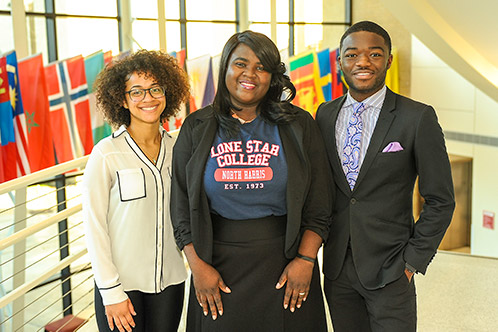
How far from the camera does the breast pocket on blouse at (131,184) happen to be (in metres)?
2.06

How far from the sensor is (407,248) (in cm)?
209

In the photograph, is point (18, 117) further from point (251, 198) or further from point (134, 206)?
point (251, 198)

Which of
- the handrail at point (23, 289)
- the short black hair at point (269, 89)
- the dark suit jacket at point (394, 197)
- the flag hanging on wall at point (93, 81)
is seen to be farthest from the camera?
the flag hanging on wall at point (93, 81)

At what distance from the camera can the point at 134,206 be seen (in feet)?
6.83

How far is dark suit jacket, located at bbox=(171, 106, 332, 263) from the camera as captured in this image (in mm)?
1938

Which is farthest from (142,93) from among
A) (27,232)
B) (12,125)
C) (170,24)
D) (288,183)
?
(170,24)

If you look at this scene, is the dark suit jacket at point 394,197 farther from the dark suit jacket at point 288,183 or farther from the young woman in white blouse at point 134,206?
the young woman in white blouse at point 134,206

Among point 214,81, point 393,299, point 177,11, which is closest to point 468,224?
point 214,81

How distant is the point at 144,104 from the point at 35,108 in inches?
163

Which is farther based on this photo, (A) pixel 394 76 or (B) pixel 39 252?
(A) pixel 394 76

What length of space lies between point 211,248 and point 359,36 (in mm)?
889

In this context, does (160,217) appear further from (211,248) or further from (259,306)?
(259,306)

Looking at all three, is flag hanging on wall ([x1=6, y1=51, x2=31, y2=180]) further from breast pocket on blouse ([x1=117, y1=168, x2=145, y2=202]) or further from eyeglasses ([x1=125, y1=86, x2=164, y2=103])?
breast pocket on blouse ([x1=117, y1=168, x2=145, y2=202])

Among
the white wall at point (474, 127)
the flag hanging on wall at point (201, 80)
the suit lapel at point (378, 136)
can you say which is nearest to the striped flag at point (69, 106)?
the flag hanging on wall at point (201, 80)
